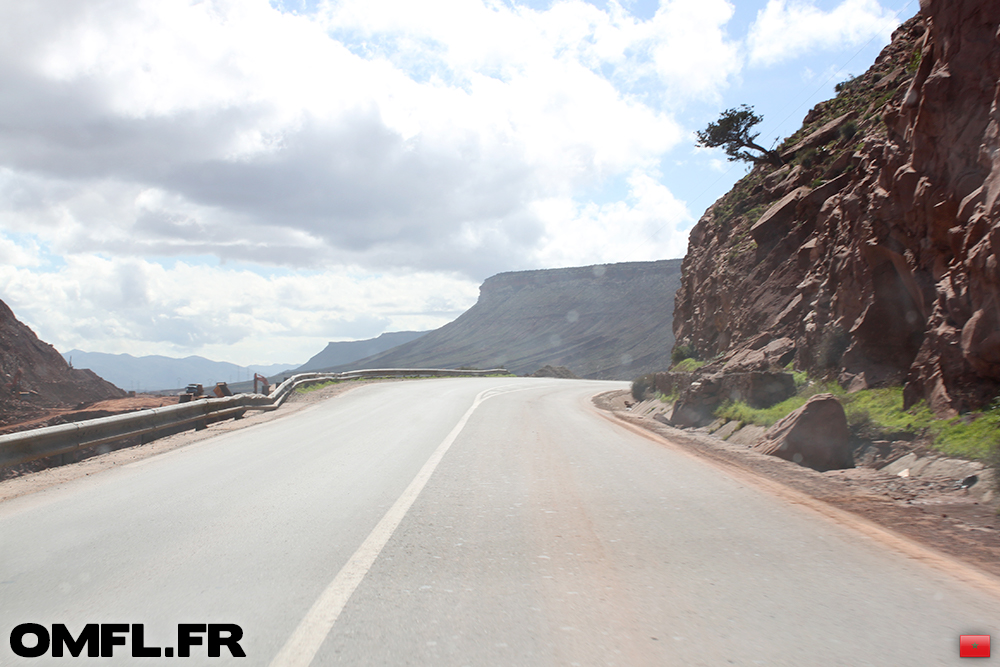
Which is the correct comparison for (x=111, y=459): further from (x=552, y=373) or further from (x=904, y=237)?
(x=552, y=373)

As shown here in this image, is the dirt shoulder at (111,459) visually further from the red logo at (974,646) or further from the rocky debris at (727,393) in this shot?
the rocky debris at (727,393)

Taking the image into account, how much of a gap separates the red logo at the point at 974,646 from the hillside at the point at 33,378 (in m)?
34.0

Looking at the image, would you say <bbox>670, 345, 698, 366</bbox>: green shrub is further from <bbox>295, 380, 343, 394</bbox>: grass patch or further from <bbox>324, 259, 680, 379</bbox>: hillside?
<bbox>324, 259, 680, 379</bbox>: hillside

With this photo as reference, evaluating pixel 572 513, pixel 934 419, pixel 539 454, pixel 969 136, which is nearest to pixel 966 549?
pixel 572 513

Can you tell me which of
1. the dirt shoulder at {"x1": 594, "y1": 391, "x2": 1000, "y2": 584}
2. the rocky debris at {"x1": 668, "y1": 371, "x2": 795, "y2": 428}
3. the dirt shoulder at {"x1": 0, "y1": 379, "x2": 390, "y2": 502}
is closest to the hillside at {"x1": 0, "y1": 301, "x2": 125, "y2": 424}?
the dirt shoulder at {"x1": 0, "y1": 379, "x2": 390, "y2": 502}

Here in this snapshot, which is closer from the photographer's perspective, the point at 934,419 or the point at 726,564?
the point at 726,564

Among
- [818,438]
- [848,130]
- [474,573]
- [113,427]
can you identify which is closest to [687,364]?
[848,130]

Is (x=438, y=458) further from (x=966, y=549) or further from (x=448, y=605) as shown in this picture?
(x=966, y=549)

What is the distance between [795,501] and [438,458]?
4.81 m

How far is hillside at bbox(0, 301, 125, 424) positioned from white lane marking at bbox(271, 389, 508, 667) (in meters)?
30.0

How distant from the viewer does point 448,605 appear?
3713 mm

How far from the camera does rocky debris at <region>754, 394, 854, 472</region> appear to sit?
9523 millimetres

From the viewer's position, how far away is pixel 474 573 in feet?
14.1

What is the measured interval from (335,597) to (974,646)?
348 centimetres
